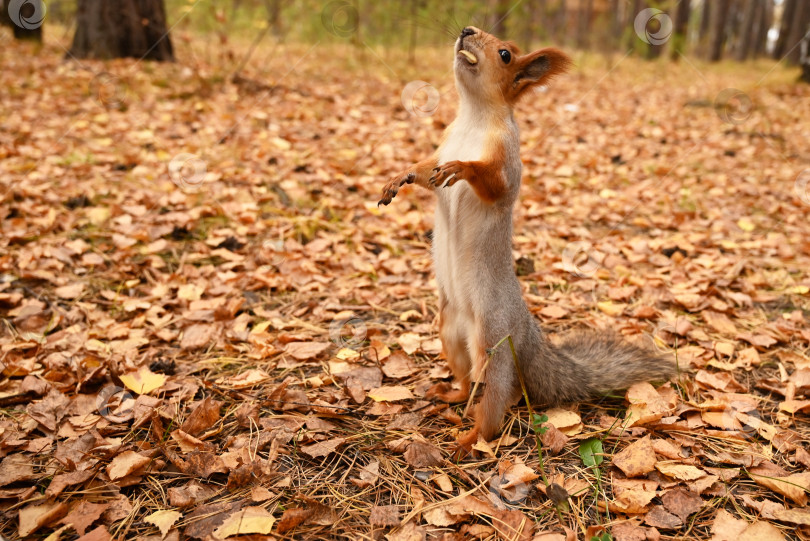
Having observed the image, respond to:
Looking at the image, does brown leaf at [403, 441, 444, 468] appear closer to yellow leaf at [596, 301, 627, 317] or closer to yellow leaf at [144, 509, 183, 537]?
yellow leaf at [144, 509, 183, 537]

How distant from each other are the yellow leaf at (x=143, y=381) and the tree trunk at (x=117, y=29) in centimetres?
636

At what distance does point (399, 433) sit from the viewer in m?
2.49

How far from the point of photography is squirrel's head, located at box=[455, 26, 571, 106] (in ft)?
8.22

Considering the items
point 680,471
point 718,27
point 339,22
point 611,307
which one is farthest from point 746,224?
point 718,27

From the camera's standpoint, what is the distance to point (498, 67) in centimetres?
252

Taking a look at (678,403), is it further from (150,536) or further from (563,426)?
(150,536)

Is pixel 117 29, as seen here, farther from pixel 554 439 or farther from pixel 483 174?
pixel 554 439

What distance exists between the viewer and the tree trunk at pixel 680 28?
14016 mm

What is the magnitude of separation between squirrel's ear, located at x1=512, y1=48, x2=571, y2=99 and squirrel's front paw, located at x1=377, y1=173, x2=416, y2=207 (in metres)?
0.63

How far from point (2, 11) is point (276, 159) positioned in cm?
860

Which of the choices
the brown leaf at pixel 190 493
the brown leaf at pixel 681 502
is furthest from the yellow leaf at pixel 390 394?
the brown leaf at pixel 681 502

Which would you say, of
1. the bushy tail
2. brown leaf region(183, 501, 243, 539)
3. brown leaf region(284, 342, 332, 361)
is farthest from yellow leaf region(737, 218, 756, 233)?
brown leaf region(183, 501, 243, 539)

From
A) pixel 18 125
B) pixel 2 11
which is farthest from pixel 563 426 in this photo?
pixel 2 11

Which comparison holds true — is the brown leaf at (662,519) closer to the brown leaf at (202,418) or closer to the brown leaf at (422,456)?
the brown leaf at (422,456)
